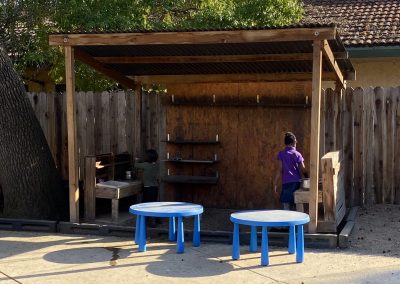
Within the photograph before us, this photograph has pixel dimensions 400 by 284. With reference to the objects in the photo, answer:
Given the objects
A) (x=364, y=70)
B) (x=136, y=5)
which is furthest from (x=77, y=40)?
(x=364, y=70)

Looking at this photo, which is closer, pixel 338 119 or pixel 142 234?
pixel 142 234

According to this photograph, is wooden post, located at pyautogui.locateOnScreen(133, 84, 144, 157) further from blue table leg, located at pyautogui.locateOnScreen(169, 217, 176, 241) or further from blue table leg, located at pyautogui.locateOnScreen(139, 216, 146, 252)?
blue table leg, located at pyautogui.locateOnScreen(139, 216, 146, 252)

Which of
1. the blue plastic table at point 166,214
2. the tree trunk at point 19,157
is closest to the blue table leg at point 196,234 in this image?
the blue plastic table at point 166,214

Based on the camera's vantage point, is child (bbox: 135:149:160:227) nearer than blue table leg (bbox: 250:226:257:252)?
No

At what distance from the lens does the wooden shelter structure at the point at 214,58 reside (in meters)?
8.05

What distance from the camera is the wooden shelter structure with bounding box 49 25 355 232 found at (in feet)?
26.4

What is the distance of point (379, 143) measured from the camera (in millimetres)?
10570

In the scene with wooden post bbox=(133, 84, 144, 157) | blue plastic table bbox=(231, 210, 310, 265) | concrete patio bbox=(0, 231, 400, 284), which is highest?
wooden post bbox=(133, 84, 144, 157)

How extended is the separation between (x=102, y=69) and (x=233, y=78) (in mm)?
2372

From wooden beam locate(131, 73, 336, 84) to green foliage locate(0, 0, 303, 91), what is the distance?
3.41 feet

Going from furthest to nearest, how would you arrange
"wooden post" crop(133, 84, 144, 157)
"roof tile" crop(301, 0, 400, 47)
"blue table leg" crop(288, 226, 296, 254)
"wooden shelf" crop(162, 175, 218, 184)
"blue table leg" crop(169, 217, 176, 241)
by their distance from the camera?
"roof tile" crop(301, 0, 400, 47)
"wooden post" crop(133, 84, 144, 157)
"wooden shelf" crop(162, 175, 218, 184)
"blue table leg" crop(169, 217, 176, 241)
"blue table leg" crop(288, 226, 296, 254)

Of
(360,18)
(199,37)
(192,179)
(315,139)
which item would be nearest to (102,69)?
(192,179)

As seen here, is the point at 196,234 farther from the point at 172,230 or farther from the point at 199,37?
the point at 199,37

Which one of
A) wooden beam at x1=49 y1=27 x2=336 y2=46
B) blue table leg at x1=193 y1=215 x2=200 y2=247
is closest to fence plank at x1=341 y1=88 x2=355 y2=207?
wooden beam at x1=49 y1=27 x2=336 y2=46
